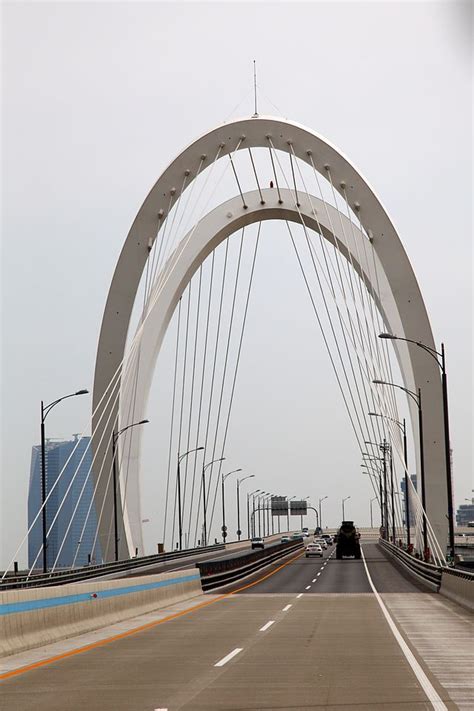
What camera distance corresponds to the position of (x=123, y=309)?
188ft

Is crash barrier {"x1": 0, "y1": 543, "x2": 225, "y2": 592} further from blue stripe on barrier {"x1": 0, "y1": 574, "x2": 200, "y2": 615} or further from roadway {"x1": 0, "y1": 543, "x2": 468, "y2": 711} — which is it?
roadway {"x1": 0, "y1": 543, "x2": 468, "y2": 711}

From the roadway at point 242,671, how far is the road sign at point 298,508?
6249 inches

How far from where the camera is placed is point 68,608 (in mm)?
21625

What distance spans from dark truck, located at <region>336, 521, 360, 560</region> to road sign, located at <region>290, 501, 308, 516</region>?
10511 cm

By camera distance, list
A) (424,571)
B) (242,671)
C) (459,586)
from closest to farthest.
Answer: (242,671)
(459,586)
(424,571)

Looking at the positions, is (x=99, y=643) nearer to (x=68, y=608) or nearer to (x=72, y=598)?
(x=68, y=608)

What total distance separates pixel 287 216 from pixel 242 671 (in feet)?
151

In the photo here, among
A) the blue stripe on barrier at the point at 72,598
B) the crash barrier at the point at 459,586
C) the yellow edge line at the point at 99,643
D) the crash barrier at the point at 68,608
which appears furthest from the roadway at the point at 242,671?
the crash barrier at the point at 459,586

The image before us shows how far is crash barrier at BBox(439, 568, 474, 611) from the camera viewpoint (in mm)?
28716

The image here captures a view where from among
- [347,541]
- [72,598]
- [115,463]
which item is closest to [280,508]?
[347,541]

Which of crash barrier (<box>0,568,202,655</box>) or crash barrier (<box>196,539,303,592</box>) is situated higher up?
crash barrier (<box>196,539,303,592</box>)

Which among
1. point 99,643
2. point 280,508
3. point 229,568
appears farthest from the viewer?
point 280,508

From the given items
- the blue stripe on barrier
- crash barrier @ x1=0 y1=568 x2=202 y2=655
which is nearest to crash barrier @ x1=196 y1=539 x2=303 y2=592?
the blue stripe on barrier

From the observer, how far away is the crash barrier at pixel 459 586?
28716mm
